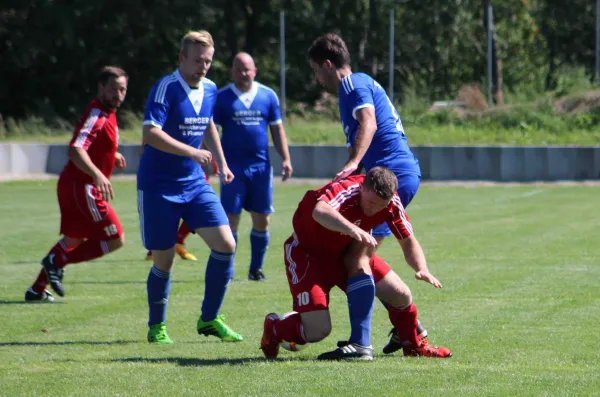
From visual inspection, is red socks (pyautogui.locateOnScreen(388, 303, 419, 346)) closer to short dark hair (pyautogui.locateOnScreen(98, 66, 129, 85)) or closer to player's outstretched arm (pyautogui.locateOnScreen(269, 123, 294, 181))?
short dark hair (pyautogui.locateOnScreen(98, 66, 129, 85))

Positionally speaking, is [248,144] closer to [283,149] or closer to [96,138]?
[283,149]

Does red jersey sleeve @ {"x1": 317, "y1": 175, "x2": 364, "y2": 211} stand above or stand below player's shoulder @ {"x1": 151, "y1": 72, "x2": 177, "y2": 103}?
below

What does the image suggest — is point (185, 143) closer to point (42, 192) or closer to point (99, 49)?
point (42, 192)

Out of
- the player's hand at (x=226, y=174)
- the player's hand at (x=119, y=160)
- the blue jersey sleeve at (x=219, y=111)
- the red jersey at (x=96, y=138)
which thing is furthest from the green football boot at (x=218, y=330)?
the blue jersey sleeve at (x=219, y=111)

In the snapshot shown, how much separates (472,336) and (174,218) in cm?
219

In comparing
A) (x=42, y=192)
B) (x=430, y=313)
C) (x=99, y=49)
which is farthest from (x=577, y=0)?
(x=430, y=313)

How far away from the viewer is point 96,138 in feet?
33.4

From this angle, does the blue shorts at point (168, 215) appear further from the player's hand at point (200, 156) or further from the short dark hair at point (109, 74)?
the short dark hair at point (109, 74)

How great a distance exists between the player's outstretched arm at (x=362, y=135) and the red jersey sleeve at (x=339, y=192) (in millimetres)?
393

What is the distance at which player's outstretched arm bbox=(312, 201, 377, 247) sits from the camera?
6711 mm

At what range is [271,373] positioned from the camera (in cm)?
666

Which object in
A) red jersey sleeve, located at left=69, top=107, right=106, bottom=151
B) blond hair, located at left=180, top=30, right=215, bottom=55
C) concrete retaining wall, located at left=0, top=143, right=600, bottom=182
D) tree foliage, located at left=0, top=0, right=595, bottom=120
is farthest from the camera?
tree foliage, located at left=0, top=0, right=595, bottom=120

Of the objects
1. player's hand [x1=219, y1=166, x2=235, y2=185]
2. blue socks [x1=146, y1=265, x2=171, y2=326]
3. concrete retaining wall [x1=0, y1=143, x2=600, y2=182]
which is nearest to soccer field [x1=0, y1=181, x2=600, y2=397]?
blue socks [x1=146, y1=265, x2=171, y2=326]

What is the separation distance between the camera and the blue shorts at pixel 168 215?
8180 mm
